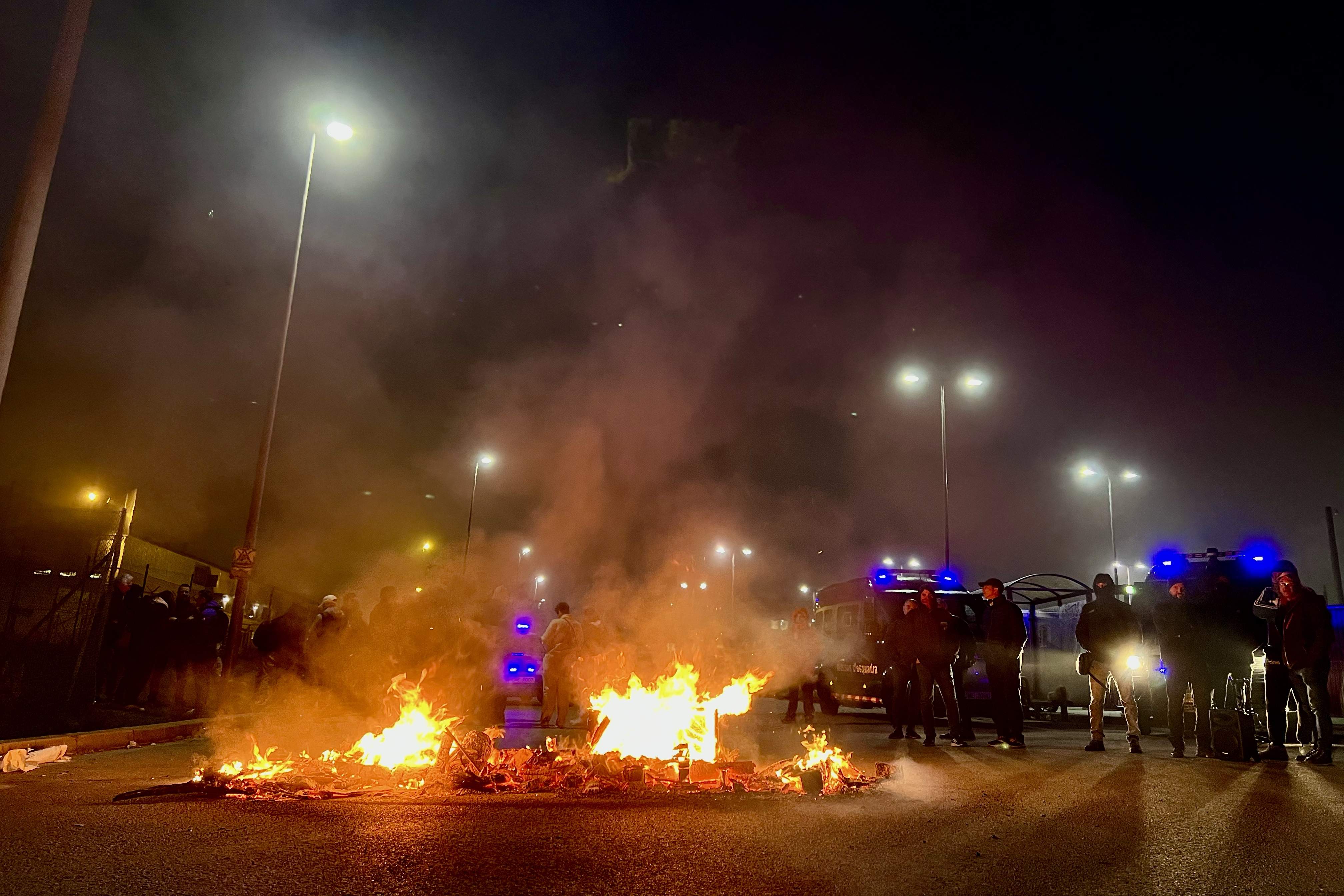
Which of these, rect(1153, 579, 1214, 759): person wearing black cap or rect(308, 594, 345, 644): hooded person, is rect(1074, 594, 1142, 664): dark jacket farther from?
rect(308, 594, 345, 644): hooded person

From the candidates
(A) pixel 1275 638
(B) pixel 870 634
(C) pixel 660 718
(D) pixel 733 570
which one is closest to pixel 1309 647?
(A) pixel 1275 638

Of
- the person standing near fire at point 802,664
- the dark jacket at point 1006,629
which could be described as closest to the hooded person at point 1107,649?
the dark jacket at point 1006,629

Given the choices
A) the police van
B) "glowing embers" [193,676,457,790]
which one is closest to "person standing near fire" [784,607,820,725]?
the police van

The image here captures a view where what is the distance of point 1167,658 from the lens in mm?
8789

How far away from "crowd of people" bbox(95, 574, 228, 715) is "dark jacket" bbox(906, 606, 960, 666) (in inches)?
372

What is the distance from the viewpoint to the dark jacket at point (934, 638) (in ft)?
32.1

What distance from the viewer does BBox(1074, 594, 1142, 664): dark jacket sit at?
906 centimetres

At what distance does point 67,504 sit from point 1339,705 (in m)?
24.7

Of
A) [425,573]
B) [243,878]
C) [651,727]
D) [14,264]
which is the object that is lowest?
[243,878]

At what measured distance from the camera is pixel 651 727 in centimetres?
714

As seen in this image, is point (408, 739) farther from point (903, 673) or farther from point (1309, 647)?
point (1309, 647)

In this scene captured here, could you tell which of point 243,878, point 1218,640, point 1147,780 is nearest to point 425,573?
point 243,878

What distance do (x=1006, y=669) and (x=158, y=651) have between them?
11.0 m

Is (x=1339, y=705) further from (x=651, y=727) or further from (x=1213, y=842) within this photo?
(x=651, y=727)
